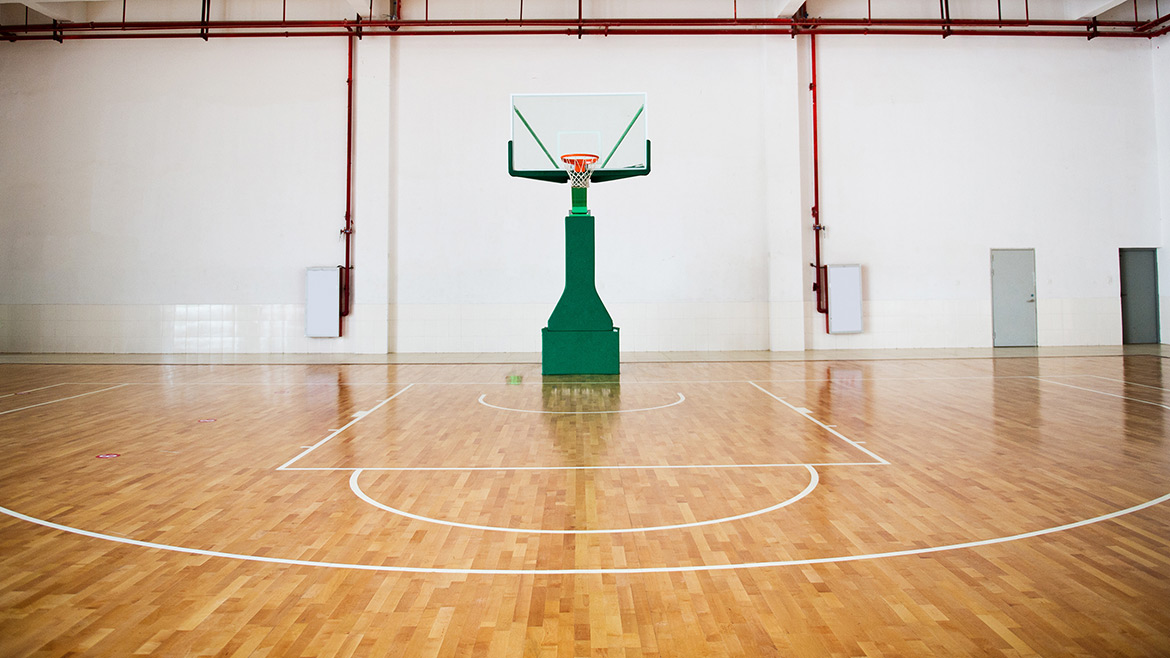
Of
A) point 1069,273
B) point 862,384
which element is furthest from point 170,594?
point 1069,273

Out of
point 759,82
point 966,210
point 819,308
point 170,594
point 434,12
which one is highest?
point 434,12

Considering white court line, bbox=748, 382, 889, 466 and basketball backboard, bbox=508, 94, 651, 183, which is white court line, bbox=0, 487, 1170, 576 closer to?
white court line, bbox=748, 382, 889, 466

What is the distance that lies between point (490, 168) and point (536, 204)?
998 mm

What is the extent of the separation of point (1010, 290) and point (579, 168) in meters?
8.19

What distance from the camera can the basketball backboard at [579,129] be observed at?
35.0 feet

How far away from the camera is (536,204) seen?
1229cm

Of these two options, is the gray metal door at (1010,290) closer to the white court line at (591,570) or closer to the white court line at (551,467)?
the white court line at (551,467)

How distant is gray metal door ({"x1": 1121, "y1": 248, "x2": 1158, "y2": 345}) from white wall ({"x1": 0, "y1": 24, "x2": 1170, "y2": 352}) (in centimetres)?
102

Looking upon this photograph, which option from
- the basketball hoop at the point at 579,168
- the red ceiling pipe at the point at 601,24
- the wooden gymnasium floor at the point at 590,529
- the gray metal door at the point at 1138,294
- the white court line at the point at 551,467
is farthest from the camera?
the gray metal door at the point at 1138,294

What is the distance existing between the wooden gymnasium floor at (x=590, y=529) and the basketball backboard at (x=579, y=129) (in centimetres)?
512

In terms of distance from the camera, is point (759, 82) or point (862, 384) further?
point (759, 82)

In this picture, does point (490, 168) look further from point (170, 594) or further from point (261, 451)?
point (170, 594)

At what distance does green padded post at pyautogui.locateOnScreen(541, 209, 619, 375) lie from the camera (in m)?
9.13

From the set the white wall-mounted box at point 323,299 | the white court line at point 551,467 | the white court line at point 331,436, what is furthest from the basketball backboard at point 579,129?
the white court line at point 551,467
